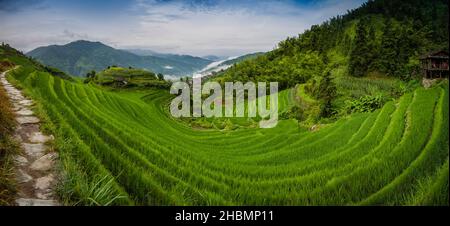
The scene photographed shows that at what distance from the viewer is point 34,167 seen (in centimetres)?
345

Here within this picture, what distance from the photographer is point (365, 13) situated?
125 metres

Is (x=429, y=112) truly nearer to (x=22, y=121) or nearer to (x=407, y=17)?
(x=22, y=121)

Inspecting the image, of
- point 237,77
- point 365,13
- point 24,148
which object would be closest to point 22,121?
point 24,148

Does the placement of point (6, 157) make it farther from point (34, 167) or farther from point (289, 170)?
point (289, 170)

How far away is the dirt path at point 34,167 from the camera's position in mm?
2838

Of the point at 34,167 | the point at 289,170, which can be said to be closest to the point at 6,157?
the point at 34,167

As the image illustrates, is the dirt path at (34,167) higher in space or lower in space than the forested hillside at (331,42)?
lower

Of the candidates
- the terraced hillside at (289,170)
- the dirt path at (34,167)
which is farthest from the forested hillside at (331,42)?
the dirt path at (34,167)

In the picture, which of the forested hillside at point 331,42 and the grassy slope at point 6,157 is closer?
the grassy slope at point 6,157

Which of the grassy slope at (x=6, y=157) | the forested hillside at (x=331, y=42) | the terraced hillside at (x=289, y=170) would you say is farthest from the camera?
the forested hillside at (x=331, y=42)

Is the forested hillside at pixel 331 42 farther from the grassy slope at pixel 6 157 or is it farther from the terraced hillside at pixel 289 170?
the grassy slope at pixel 6 157

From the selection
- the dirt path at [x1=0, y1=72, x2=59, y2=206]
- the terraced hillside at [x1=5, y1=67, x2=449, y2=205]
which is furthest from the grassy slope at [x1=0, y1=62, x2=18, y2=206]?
the terraced hillside at [x1=5, y1=67, x2=449, y2=205]
